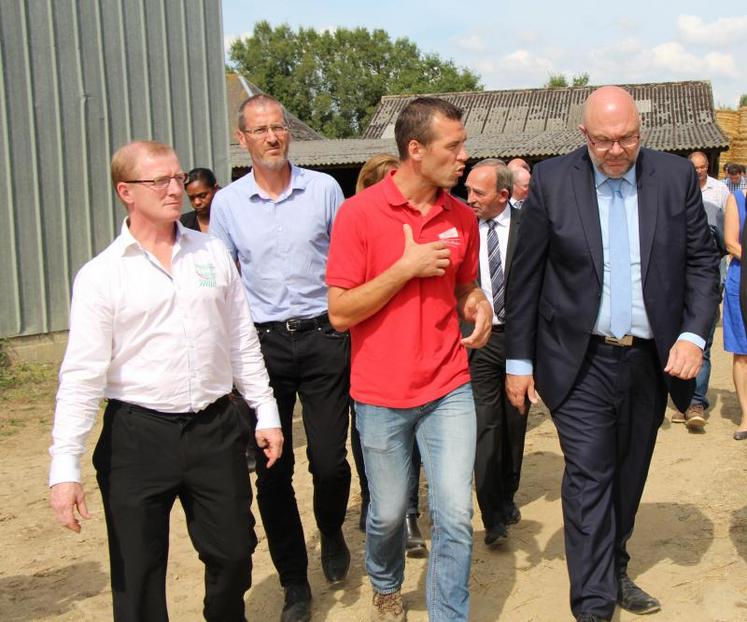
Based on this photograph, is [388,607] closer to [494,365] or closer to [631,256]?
[494,365]

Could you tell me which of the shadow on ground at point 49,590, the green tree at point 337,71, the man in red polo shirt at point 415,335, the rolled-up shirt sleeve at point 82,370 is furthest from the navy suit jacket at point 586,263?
the green tree at point 337,71

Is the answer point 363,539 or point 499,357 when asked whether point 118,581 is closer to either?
point 363,539

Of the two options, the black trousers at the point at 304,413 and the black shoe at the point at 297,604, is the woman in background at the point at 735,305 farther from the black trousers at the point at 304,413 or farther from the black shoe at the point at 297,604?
the black shoe at the point at 297,604

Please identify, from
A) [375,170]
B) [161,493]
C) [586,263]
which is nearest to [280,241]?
[375,170]

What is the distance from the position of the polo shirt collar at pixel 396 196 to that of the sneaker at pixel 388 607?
1629 mm

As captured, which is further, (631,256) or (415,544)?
(415,544)

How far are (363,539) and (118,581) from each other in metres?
2.27

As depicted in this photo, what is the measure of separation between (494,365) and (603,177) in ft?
5.11

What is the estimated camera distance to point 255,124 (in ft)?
13.9

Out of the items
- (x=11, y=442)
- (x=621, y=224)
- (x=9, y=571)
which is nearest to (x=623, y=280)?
(x=621, y=224)

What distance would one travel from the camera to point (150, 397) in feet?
10.3

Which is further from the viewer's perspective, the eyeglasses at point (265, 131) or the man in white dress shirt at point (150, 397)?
the eyeglasses at point (265, 131)

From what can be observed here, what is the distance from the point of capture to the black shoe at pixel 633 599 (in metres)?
4.13

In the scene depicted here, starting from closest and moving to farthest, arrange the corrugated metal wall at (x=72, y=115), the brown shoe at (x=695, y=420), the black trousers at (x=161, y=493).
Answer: the black trousers at (x=161, y=493) < the brown shoe at (x=695, y=420) < the corrugated metal wall at (x=72, y=115)
